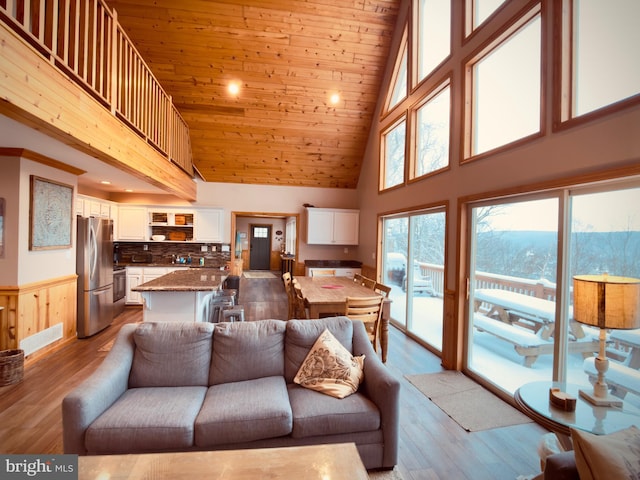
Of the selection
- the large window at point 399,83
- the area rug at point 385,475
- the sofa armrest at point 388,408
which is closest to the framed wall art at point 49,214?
the sofa armrest at point 388,408

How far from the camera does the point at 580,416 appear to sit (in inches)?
65.6

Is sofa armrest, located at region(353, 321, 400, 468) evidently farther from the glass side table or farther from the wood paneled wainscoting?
the wood paneled wainscoting

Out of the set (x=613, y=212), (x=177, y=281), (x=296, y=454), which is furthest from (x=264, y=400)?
(x=613, y=212)

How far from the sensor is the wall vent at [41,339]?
139 inches

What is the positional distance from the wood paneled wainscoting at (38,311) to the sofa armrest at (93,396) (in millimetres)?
2163

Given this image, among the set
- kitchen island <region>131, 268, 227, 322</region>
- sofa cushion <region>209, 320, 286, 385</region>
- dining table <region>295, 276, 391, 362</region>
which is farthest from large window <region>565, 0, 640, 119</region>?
kitchen island <region>131, 268, 227, 322</region>

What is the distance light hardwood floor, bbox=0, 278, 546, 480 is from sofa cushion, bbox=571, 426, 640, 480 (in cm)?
100

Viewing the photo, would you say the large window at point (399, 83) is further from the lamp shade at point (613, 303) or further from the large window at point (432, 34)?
the lamp shade at point (613, 303)

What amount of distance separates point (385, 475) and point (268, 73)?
5831 millimetres

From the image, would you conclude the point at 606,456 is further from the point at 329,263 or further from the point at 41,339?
the point at 329,263

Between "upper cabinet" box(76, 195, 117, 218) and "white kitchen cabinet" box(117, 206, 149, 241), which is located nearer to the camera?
"upper cabinet" box(76, 195, 117, 218)

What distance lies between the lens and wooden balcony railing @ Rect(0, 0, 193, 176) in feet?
6.15

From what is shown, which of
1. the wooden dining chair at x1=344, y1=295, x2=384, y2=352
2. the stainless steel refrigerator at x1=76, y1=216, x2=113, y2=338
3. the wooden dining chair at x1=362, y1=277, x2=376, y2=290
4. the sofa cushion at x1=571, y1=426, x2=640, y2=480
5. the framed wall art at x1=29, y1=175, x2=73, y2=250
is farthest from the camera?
the wooden dining chair at x1=362, y1=277, x2=376, y2=290

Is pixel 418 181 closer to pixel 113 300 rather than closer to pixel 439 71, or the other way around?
pixel 439 71
